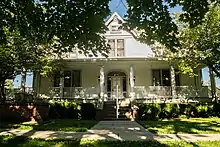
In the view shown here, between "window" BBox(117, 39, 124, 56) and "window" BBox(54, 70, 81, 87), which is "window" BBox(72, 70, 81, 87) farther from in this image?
"window" BBox(117, 39, 124, 56)

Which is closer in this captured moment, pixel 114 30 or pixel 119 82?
pixel 119 82

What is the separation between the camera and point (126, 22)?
20.8ft

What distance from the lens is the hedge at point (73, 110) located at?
16078 mm

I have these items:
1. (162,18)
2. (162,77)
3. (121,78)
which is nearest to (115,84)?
(121,78)

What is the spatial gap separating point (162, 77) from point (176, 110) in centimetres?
444

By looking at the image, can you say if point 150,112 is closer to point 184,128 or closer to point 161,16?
point 184,128

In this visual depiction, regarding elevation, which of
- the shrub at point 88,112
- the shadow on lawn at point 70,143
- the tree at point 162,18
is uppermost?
the tree at point 162,18

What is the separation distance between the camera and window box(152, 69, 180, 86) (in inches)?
782

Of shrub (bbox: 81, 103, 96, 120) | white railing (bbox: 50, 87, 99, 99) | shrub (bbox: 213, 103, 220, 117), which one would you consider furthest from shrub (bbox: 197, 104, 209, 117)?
white railing (bbox: 50, 87, 99, 99)

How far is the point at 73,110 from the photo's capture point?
16219 mm

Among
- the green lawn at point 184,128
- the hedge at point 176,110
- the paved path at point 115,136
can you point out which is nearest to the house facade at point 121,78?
the hedge at point 176,110

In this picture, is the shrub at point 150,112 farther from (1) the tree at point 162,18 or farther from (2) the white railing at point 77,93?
(1) the tree at point 162,18

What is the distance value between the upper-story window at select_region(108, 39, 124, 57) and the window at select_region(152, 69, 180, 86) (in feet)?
11.2

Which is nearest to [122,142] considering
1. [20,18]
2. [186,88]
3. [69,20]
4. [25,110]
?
[69,20]
